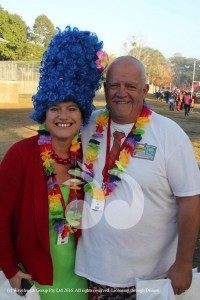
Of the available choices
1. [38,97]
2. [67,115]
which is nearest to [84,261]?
[67,115]

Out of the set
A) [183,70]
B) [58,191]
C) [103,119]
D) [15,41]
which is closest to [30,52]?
[15,41]

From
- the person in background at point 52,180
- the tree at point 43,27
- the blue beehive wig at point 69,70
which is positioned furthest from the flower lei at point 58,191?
the tree at point 43,27

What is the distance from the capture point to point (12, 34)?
5756 centimetres

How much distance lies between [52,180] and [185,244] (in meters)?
0.86

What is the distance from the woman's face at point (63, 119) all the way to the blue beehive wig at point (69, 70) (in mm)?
36

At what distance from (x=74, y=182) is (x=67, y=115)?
1.36 feet

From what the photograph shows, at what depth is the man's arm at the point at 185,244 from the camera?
223 centimetres

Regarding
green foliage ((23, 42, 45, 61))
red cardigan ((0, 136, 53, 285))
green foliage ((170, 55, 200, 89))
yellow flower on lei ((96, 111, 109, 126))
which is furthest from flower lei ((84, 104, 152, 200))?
green foliage ((170, 55, 200, 89))

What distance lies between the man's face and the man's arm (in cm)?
62

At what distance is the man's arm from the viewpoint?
2.23m

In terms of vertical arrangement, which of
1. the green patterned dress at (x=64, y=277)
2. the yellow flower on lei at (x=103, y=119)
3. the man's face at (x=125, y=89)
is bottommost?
the green patterned dress at (x=64, y=277)

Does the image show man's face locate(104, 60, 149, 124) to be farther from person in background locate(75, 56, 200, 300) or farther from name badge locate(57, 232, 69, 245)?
name badge locate(57, 232, 69, 245)

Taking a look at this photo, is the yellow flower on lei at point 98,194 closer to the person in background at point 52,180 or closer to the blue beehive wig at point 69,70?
the person in background at point 52,180

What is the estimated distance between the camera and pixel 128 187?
227 centimetres
